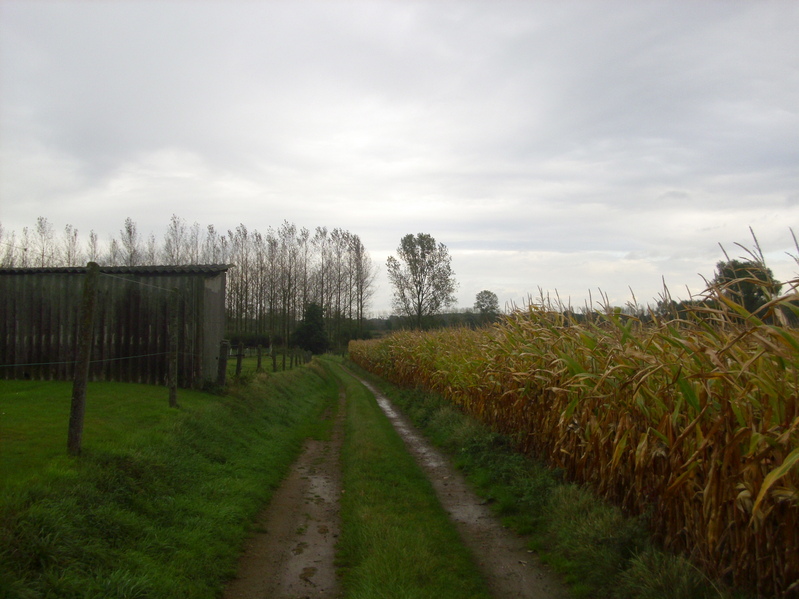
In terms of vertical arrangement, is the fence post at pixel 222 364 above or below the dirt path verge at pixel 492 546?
above

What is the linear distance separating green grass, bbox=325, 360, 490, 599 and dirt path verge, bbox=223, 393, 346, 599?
0.61 ft

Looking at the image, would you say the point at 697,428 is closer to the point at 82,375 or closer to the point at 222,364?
the point at 82,375

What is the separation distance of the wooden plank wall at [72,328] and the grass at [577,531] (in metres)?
8.10

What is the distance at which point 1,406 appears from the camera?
786cm

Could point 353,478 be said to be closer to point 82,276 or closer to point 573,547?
point 573,547

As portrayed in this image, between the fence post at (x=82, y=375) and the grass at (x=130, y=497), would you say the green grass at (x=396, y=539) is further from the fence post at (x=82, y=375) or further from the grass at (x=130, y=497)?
the fence post at (x=82, y=375)

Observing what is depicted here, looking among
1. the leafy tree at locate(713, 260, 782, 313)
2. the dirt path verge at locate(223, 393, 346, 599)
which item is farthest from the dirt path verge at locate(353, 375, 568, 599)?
the leafy tree at locate(713, 260, 782, 313)

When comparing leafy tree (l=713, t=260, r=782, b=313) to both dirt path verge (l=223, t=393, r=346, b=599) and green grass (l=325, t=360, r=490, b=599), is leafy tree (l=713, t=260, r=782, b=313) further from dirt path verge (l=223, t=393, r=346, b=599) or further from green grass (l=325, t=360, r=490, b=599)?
dirt path verge (l=223, t=393, r=346, b=599)

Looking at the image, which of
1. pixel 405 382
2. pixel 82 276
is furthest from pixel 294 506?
pixel 405 382

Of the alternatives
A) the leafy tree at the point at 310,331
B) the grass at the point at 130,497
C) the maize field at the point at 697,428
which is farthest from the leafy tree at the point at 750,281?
the leafy tree at the point at 310,331

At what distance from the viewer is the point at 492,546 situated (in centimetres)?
553

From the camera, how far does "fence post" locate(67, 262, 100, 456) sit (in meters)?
5.81

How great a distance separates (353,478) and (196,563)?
330 centimetres

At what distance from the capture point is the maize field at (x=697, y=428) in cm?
324
